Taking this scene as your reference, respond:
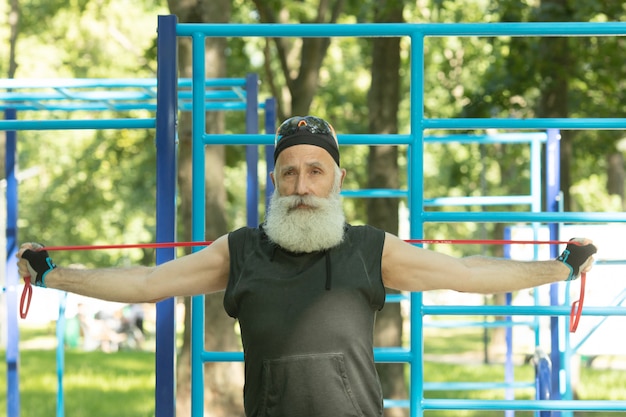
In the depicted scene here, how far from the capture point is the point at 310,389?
3.13m

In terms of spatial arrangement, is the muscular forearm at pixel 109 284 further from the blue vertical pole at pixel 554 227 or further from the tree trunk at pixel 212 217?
the tree trunk at pixel 212 217

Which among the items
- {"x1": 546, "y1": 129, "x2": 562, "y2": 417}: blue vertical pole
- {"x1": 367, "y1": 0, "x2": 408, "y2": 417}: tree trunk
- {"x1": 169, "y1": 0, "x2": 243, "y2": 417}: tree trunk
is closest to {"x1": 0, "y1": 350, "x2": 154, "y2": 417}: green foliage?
{"x1": 169, "y1": 0, "x2": 243, "y2": 417}: tree trunk

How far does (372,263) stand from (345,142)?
32.1 inches

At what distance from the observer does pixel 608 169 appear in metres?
20.7

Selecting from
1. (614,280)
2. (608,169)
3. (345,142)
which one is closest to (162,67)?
(345,142)

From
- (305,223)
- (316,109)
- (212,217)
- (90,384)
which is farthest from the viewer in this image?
(316,109)

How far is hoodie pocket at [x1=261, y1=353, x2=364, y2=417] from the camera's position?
3.12 m

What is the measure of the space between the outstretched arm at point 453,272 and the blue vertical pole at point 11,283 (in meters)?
5.03

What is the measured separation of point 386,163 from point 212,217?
1.88 m

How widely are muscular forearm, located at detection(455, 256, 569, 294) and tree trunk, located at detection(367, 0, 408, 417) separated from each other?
6.48m

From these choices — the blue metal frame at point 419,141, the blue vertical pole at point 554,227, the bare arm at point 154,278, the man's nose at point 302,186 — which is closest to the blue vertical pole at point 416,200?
the blue metal frame at point 419,141

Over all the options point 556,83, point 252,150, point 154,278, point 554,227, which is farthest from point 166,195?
point 556,83

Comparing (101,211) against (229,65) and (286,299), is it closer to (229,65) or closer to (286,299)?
(229,65)

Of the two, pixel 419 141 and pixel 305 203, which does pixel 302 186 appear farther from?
pixel 419 141
